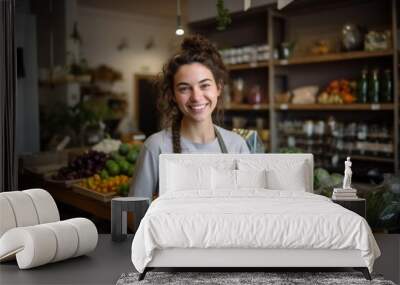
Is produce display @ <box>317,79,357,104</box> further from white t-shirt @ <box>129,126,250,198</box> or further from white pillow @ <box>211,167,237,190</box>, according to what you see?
white pillow @ <box>211,167,237,190</box>

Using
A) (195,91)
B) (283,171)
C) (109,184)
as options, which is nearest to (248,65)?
(109,184)

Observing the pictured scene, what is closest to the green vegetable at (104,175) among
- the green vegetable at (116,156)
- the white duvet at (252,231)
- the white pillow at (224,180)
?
the green vegetable at (116,156)

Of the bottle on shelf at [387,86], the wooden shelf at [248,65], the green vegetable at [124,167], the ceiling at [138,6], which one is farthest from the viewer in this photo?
the ceiling at [138,6]

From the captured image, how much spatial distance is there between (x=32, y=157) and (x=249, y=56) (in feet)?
8.33

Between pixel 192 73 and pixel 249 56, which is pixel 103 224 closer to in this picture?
pixel 192 73

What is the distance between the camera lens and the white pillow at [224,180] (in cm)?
320

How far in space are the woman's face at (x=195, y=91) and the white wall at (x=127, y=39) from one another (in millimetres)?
5862

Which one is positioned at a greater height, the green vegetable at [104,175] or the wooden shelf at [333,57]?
the wooden shelf at [333,57]

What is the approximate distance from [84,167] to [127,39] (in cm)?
580

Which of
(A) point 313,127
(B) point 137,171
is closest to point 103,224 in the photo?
(B) point 137,171

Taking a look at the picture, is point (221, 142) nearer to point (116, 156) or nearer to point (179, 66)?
point (179, 66)

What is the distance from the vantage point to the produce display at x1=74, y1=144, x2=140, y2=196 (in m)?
A: 4.16

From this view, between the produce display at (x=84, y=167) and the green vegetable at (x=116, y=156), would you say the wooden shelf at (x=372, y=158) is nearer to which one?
the green vegetable at (x=116, y=156)

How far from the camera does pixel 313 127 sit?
18.9 feet
